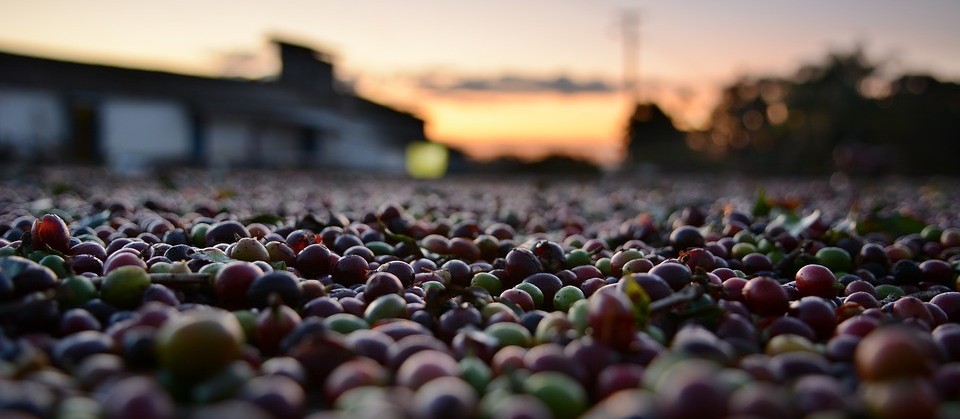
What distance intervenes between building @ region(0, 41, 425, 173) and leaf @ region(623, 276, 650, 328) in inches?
769

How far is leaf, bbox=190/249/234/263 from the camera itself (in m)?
3.14

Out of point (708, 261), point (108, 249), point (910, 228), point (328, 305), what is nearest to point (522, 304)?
point (328, 305)

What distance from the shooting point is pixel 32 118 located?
2473 centimetres

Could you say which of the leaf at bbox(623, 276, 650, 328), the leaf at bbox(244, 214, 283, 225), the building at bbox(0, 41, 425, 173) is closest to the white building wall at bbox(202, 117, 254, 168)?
the building at bbox(0, 41, 425, 173)

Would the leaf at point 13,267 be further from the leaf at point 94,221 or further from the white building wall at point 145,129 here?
the white building wall at point 145,129

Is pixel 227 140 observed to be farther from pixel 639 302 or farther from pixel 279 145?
pixel 639 302

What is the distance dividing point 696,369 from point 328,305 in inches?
54.8

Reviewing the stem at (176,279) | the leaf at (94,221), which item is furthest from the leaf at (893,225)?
the leaf at (94,221)

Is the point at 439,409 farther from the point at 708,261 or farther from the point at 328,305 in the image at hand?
the point at 708,261

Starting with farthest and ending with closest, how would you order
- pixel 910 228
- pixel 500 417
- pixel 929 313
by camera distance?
pixel 910 228
pixel 929 313
pixel 500 417

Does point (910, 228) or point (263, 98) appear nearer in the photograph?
point (910, 228)

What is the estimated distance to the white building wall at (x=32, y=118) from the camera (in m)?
24.2

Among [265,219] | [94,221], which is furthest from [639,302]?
[94,221]

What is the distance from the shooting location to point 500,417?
4.98 ft
